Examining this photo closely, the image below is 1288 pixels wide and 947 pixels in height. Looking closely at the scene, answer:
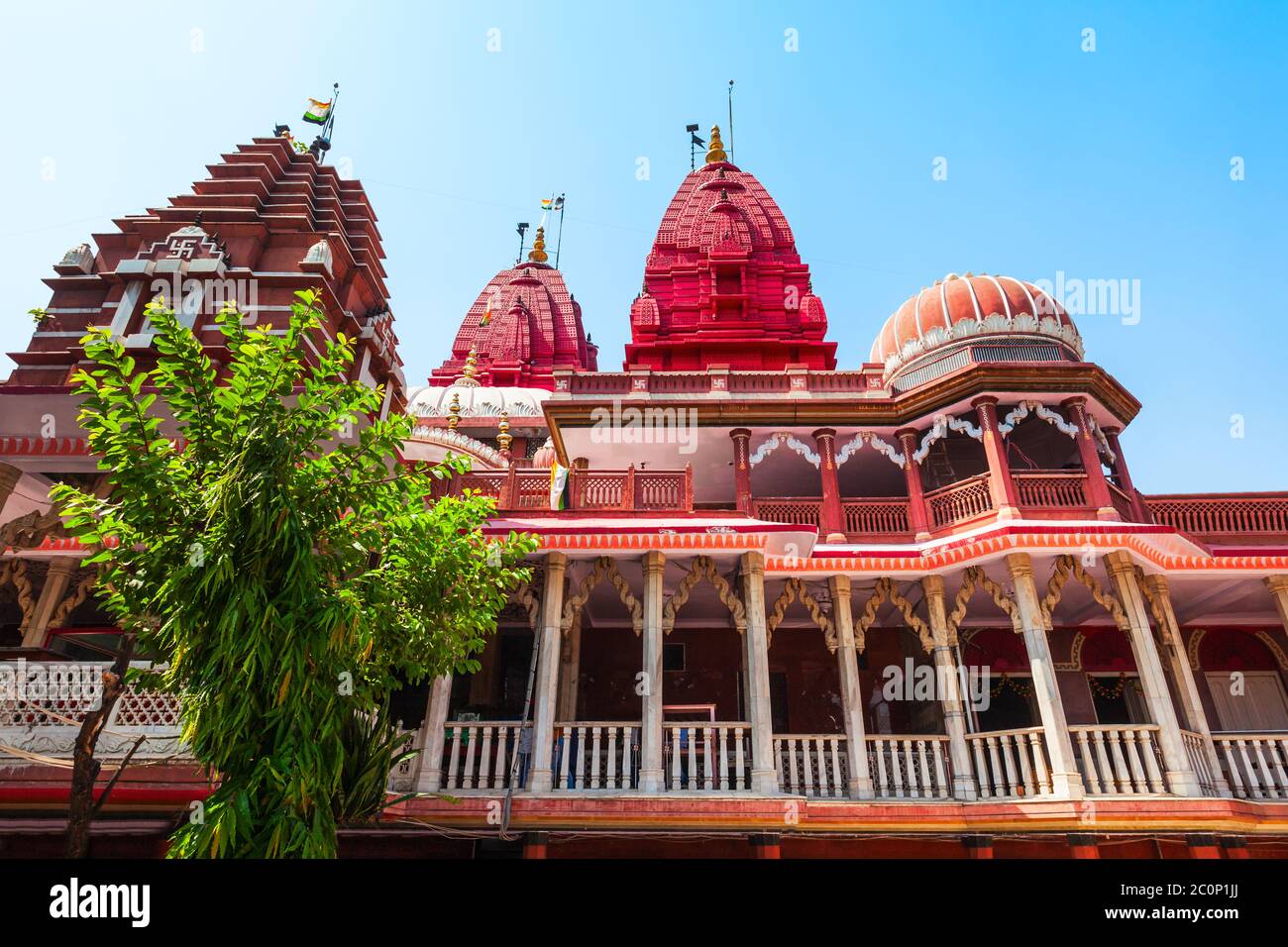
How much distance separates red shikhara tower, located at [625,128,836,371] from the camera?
2369 cm

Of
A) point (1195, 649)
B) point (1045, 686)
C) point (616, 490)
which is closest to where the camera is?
point (1045, 686)

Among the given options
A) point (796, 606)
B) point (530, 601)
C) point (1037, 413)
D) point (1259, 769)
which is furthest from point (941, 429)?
point (530, 601)

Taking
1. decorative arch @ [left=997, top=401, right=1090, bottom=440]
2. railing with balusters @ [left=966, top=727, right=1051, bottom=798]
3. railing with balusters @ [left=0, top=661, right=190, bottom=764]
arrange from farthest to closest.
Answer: decorative arch @ [left=997, top=401, right=1090, bottom=440] < railing with balusters @ [left=966, top=727, right=1051, bottom=798] < railing with balusters @ [left=0, top=661, right=190, bottom=764]

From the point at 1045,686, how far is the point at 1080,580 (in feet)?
7.54

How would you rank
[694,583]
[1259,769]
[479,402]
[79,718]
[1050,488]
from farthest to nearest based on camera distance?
[479,402] < [1050,488] < [694,583] < [1259,769] < [79,718]

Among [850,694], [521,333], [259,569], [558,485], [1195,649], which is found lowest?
[850,694]

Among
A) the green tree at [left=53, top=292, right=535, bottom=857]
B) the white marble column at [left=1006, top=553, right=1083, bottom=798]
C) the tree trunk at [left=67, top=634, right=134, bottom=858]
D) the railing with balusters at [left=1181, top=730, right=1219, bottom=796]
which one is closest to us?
the green tree at [left=53, top=292, right=535, bottom=857]

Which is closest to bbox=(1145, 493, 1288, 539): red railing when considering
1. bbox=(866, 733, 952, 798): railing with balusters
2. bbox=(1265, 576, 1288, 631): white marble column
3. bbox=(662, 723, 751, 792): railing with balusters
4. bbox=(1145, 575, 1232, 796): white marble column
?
bbox=(1265, 576, 1288, 631): white marble column

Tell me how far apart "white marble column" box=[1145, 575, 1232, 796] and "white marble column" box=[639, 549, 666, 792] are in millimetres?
8895

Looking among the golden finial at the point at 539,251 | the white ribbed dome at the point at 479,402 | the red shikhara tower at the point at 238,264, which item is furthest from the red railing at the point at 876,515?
the golden finial at the point at 539,251

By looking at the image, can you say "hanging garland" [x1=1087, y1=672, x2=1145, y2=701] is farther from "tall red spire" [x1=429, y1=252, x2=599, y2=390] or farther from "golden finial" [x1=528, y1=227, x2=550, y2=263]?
"golden finial" [x1=528, y1=227, x2=550, y2=263]

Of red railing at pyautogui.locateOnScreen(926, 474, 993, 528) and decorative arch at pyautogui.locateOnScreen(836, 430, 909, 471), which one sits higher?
decorative arch at pyautogui.locateOnScreen(836, 430, 909, 471)

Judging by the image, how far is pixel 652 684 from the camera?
36.3 ft

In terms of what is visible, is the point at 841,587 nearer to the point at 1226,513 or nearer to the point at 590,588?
the point at 590,588
